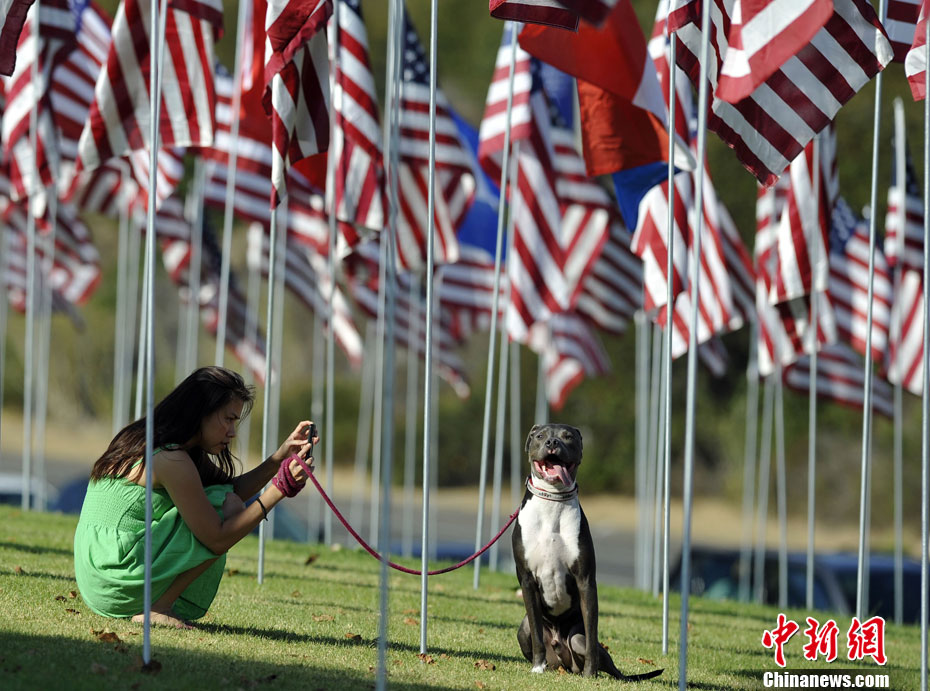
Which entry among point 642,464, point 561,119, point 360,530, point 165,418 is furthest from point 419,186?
point 360,530

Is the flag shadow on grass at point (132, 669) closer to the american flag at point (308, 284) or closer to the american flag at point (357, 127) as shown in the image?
the american flag at point (357, 127)

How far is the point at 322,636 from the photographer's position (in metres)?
7.31

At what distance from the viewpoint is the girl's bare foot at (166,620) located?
675 cm

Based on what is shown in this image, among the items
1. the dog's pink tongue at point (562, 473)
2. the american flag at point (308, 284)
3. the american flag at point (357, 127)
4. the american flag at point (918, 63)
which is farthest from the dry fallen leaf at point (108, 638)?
the american flag at point (308, 284)

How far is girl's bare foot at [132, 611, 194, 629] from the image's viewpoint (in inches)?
266

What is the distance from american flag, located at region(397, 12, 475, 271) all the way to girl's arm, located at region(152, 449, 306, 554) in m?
7.30

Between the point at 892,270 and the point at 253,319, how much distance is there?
10.1m

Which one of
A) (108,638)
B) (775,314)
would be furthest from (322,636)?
(775,314)

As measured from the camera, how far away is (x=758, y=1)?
22.8 feet

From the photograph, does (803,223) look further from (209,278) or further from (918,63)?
(209,278)

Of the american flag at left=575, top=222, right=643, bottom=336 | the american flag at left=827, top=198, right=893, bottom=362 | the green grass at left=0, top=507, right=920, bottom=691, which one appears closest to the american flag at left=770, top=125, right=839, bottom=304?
the green grass at left=0, top=507, right=920, bottom=691

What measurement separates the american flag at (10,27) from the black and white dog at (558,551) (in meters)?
4.27

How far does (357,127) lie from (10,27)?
3.71m

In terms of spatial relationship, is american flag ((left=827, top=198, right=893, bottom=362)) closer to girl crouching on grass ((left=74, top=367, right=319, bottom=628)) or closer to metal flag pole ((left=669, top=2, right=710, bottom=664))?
metal flag pole ((left=669, top=2, right=710, bottom=664))
